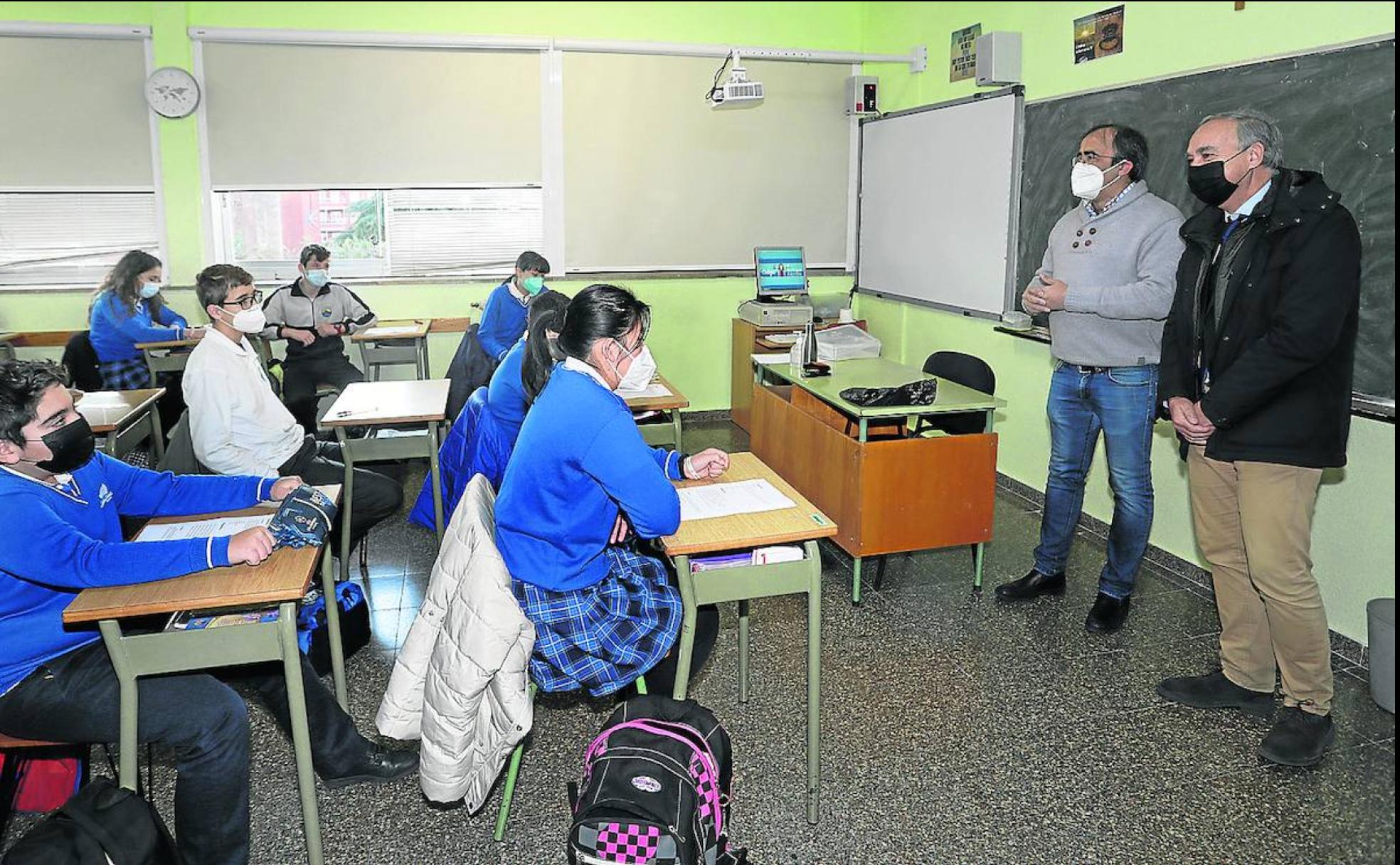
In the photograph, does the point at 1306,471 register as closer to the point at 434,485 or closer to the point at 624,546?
the point at 624,546

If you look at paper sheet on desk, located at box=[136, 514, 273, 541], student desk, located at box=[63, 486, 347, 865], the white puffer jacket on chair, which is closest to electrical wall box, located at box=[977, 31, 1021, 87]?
the white puffer jacket on chair

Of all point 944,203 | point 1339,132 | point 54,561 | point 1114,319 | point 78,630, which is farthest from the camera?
point 944,203

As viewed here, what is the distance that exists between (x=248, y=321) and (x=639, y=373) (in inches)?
71.4

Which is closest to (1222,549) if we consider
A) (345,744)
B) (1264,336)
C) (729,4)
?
(1264,336)

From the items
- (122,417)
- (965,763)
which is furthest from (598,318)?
(122,417)

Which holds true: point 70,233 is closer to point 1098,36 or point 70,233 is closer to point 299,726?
point 299,726

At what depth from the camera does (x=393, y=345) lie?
20.3 feet

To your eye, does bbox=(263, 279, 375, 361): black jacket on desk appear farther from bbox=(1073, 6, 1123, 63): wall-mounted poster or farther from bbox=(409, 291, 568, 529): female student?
bbox=(1073, 6, 1123, 63): wall-mounted poster

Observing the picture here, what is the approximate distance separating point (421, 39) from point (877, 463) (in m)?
4.40

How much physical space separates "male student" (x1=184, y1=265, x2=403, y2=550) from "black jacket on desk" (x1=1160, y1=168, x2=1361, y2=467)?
306 cm

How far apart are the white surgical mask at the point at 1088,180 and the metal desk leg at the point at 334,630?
8.89 feet

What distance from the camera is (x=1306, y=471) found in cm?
263

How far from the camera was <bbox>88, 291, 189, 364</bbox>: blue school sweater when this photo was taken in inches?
210

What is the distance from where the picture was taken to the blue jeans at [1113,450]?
338 cm
